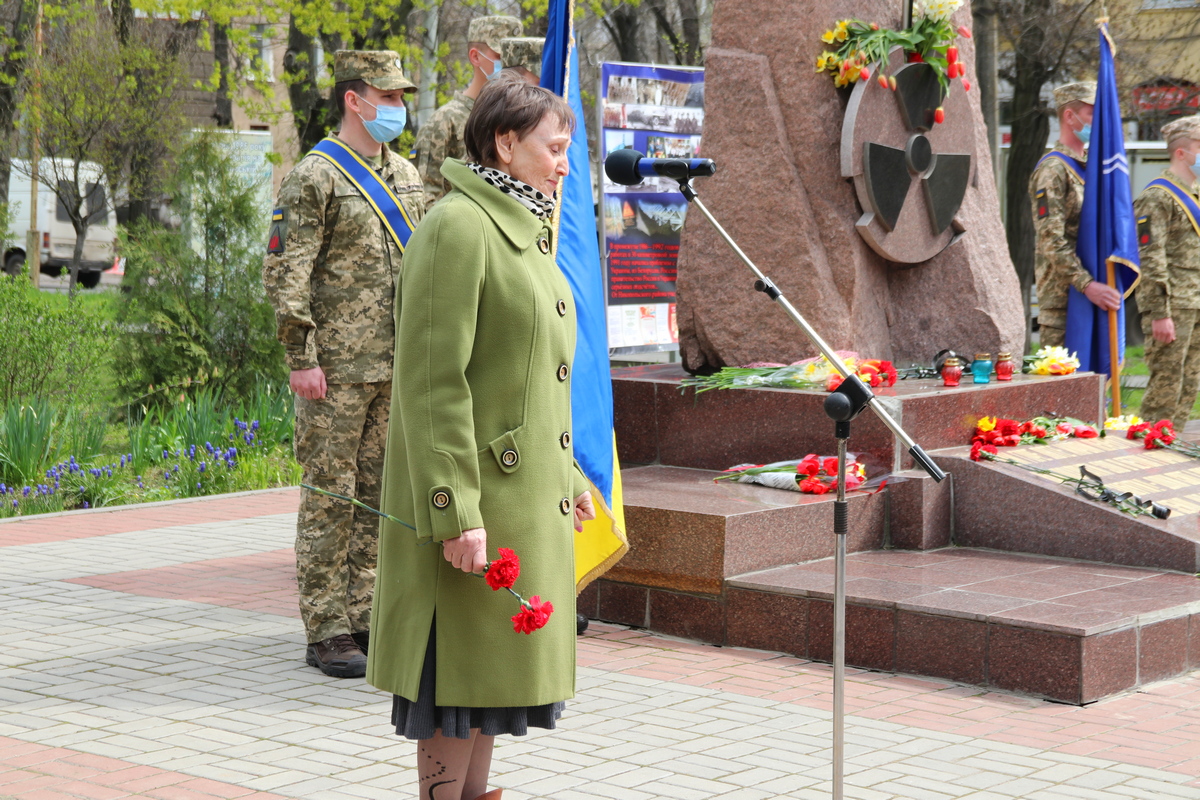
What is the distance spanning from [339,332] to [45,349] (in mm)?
6607

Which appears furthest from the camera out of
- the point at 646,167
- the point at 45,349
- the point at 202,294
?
the point at 202,294

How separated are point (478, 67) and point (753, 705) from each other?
3550 millimetres

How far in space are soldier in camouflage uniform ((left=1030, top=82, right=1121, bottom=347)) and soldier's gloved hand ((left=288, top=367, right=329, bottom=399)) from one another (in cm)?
561

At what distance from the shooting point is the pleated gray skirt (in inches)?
122

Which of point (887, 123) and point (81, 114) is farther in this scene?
point (81, 114)

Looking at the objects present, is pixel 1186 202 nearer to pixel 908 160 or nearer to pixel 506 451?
pixel 908 160

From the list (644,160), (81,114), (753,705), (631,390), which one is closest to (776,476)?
(631,390)

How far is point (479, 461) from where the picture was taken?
308 cm

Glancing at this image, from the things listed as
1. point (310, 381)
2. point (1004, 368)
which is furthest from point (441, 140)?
point (1004, 368)

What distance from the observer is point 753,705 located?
16.4 feet

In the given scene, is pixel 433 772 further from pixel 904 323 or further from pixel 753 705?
pixel 904 323

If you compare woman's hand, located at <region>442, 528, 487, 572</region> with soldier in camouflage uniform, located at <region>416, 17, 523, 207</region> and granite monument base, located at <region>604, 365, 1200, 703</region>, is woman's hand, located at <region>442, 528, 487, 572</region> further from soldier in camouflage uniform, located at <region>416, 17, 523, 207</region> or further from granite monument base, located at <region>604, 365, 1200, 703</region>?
soldier in camouflage uniform, located at <region>416, 17, 523, 207</region>

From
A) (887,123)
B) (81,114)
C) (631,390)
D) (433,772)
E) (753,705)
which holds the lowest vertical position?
(753,705)

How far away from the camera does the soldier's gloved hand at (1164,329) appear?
9.73 meters
